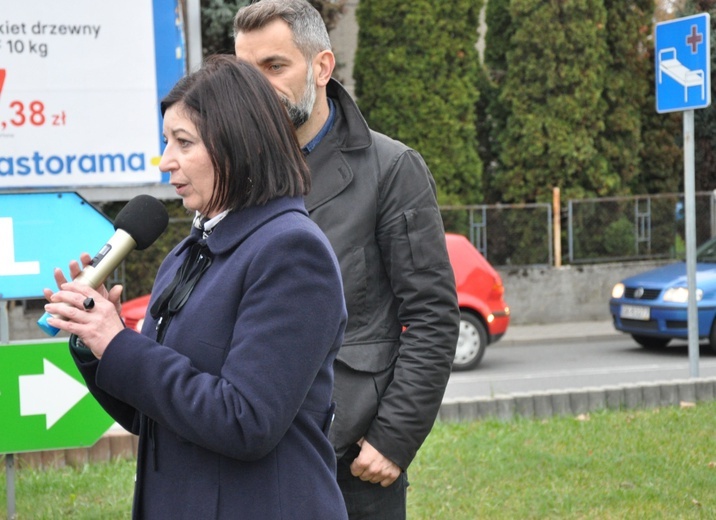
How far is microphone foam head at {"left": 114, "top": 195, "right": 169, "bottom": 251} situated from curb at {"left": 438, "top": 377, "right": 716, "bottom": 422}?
453 cm

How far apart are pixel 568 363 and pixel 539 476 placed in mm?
7321

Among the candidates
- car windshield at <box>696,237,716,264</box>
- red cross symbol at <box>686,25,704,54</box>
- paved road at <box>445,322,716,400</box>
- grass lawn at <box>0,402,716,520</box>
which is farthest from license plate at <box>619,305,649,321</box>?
grass lawn at <box>0,402,716,520</box>

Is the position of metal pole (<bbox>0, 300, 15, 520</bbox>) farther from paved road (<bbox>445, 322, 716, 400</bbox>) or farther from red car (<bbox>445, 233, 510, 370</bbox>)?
red car (<bbox>445, 233, 510, 370</bbox>)

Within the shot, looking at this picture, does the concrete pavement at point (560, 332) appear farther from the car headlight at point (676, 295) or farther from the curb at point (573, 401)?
the curb at point (573, 401)

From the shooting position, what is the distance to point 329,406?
2.04m

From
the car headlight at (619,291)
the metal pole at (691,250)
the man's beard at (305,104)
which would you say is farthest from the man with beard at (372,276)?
the car headlight at (619,291)

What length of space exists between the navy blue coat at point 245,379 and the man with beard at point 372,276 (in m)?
0.65

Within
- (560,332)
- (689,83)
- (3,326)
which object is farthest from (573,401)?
(560,332)

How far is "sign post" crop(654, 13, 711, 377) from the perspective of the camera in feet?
26.0

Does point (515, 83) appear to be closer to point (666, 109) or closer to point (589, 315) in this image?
point (589, 315)

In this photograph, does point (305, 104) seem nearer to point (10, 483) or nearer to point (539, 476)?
point (10, 483)

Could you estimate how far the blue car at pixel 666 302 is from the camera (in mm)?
11867

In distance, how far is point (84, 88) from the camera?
4.95 metres

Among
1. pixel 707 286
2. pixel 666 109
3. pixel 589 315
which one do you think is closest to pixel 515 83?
pixel 589 315
